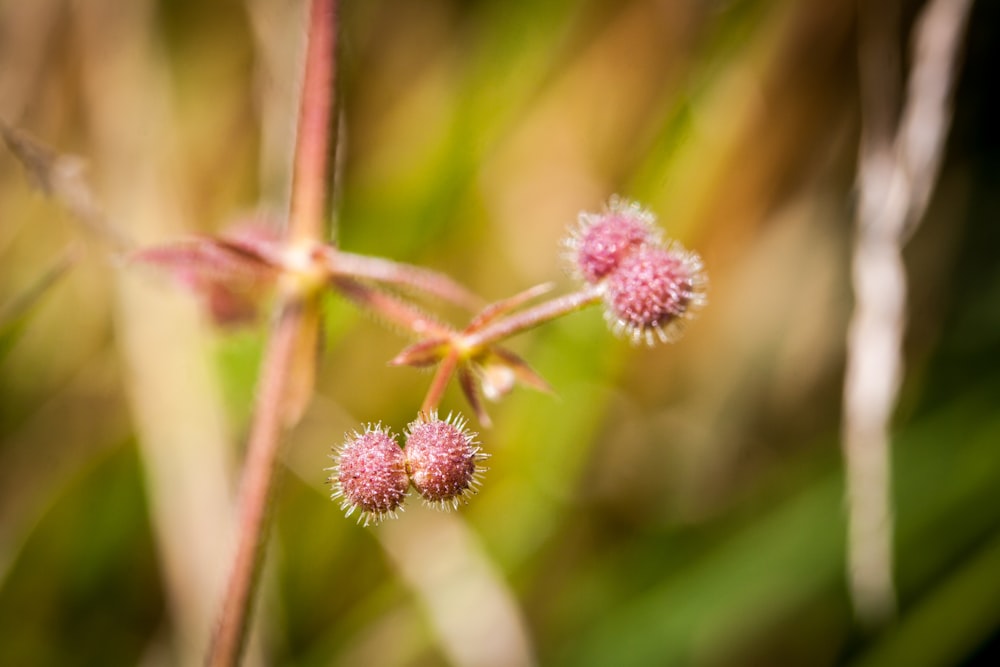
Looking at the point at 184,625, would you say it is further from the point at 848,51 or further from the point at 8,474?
the point at 848,51

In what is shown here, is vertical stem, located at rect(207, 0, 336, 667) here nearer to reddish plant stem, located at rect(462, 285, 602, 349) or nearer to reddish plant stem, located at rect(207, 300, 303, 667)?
reddish plant stem, located at rect(207, 300, 303, 667)

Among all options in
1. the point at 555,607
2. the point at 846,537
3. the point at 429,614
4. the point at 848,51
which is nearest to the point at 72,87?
the point at 429,614

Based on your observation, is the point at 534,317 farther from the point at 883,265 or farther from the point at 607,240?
the point at 883,265

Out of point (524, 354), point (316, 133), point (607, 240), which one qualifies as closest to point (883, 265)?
point (607, 240)

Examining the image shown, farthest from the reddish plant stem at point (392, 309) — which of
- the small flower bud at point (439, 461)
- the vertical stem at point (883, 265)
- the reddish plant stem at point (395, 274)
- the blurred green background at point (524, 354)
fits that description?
the vertical stem at point (883, 265)

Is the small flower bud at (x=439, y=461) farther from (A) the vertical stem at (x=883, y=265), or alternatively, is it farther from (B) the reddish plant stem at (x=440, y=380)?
(A) the vertical stem at (x=883, y=265)

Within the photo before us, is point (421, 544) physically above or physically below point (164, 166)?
below
